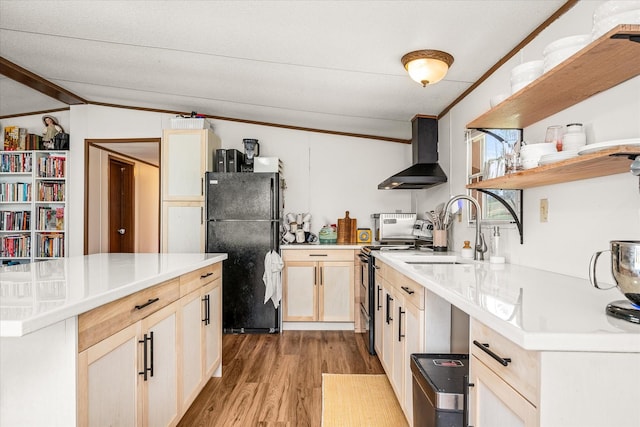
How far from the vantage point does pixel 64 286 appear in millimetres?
1439

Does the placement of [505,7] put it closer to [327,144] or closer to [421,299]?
[421,299]

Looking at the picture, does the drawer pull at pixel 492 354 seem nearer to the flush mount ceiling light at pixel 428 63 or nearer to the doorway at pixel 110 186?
the flush mount ceiling light at pixel 428 63

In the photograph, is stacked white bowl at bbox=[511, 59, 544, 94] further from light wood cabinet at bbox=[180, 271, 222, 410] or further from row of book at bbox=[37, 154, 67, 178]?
row of book at bbox=[37, 154, 67, 178]

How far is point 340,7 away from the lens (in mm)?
2010

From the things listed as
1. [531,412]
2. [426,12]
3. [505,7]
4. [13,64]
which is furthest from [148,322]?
[13,64]

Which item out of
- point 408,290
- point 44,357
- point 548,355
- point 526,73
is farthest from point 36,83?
point 548,355

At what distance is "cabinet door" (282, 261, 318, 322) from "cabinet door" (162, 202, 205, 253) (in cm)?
108

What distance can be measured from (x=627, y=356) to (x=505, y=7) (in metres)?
1.63

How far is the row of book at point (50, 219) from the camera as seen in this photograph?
16.3 feet

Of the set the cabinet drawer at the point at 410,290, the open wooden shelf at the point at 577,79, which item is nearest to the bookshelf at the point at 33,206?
the cabinet drawer at the point at 410,290

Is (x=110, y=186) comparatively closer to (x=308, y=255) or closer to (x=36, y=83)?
(x=36, y=83)

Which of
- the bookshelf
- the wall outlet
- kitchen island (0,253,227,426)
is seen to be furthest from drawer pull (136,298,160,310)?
the bookshelf

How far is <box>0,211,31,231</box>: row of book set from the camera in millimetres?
5051

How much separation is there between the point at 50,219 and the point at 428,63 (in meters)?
4.97
